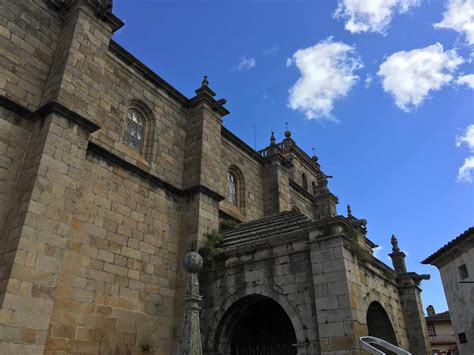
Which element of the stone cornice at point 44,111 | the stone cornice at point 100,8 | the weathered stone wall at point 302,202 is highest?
the stone cornice at point 100,8

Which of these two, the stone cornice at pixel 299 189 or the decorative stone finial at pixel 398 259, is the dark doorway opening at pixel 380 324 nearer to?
the decorative stone finial at pixel 398 259

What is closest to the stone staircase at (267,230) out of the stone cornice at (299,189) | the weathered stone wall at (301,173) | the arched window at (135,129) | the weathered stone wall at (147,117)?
the weathered stone wall at (147,117)

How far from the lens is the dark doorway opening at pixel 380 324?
1080 cm

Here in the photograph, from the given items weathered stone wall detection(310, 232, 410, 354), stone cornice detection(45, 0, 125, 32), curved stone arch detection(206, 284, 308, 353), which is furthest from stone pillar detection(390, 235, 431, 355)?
stone cornice detection(45, 0, 125, 32)

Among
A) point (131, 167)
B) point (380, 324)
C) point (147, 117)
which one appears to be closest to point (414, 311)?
point (380, 324)

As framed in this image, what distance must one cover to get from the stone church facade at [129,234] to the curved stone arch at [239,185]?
2.20 m

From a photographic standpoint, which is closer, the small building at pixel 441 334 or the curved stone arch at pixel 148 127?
the curved stone arch at pixel 148 127

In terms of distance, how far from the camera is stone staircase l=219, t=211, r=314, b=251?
1053 centimetres

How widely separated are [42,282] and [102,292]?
1.89 metres

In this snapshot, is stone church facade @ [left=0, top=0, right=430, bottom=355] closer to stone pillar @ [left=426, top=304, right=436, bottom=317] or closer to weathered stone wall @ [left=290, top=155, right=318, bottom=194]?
weathered stone wall @ [left=290, top=155, right=318, bottom=194]

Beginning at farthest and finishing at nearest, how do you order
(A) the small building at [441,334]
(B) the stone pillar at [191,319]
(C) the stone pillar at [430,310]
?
(C) the stone pillar at [430,310], (A) the small building at [441,334], (B) the stone pillar at [191,319]

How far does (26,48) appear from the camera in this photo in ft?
31.0

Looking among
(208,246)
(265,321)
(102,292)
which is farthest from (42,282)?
(265,321)

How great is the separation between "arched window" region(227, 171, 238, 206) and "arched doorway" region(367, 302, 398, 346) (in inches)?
260
